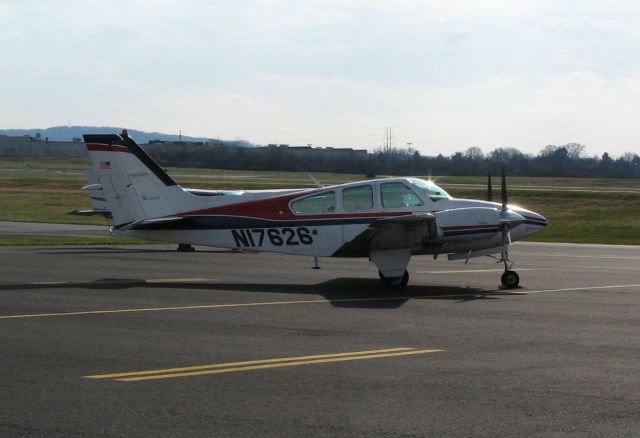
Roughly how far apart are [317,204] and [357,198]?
86 centimetres

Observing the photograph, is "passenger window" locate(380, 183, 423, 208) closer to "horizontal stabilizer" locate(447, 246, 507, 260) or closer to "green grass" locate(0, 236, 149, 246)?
"horizontal stabilizer" locate(447, 246, 507, 260)

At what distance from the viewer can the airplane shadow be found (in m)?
16.6

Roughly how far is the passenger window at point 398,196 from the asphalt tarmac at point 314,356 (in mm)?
1827

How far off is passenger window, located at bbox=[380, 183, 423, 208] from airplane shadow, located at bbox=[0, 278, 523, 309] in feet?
5.81

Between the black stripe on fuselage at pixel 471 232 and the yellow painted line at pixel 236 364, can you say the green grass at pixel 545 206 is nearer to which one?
the black stripe on fuselage at pixel 471 232

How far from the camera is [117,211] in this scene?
63.2ft

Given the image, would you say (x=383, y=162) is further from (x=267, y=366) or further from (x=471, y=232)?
(x=267, y=366)

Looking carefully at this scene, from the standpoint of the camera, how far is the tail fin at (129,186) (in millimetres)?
19281

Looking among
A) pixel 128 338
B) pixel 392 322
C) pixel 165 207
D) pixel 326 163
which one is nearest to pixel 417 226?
pixel 392 322

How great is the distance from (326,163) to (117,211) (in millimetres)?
58703

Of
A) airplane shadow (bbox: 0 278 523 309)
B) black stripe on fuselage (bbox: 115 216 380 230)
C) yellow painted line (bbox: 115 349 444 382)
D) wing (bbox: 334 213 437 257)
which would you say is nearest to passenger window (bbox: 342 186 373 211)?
black stripe on fuselage (bbox: 115 216 380 230)

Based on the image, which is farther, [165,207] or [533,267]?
[533,267]

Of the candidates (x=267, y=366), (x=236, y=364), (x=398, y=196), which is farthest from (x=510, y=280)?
(x=236, y=364)

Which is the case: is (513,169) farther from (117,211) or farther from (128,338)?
(128,338)
